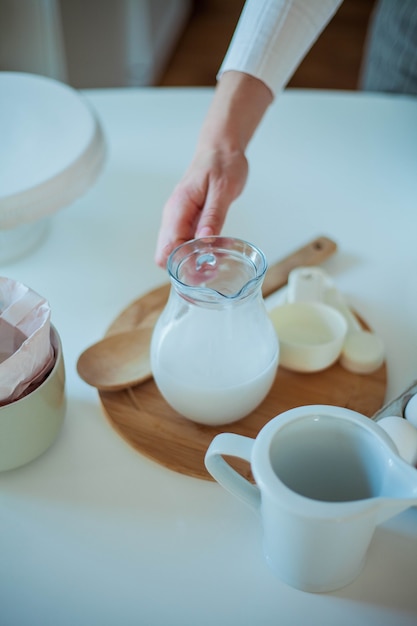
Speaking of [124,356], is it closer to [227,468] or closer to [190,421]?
[190,421]

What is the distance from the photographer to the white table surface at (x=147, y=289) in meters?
0.52

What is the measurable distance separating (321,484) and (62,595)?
210mm

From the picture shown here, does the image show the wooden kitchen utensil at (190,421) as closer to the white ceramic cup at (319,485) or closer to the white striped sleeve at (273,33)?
the white ceramic cup at (319,485)

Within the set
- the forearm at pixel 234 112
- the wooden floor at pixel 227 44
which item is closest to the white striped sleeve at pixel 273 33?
the forearm at pixel 234 112

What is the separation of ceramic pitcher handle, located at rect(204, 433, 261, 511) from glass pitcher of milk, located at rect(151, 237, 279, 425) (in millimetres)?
92

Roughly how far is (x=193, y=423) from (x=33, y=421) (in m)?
0.15

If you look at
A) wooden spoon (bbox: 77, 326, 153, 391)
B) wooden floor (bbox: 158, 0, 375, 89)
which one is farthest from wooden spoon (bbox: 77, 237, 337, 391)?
wooden floor (bbox: 158, 0, 375, 89)

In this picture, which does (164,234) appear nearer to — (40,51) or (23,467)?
(23,467)

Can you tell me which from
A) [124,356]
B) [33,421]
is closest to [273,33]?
[124,356]

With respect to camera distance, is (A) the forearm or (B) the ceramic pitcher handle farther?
(A) the forearm

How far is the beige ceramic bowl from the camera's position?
0.56 meters

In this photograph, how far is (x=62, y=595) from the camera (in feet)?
1.72

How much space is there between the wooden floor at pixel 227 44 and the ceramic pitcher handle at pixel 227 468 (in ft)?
7.04

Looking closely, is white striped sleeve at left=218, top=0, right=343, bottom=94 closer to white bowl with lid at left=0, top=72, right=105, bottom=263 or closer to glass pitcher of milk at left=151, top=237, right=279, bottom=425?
white bowl with lid at left=0, top=72, right=105, bottom=263
